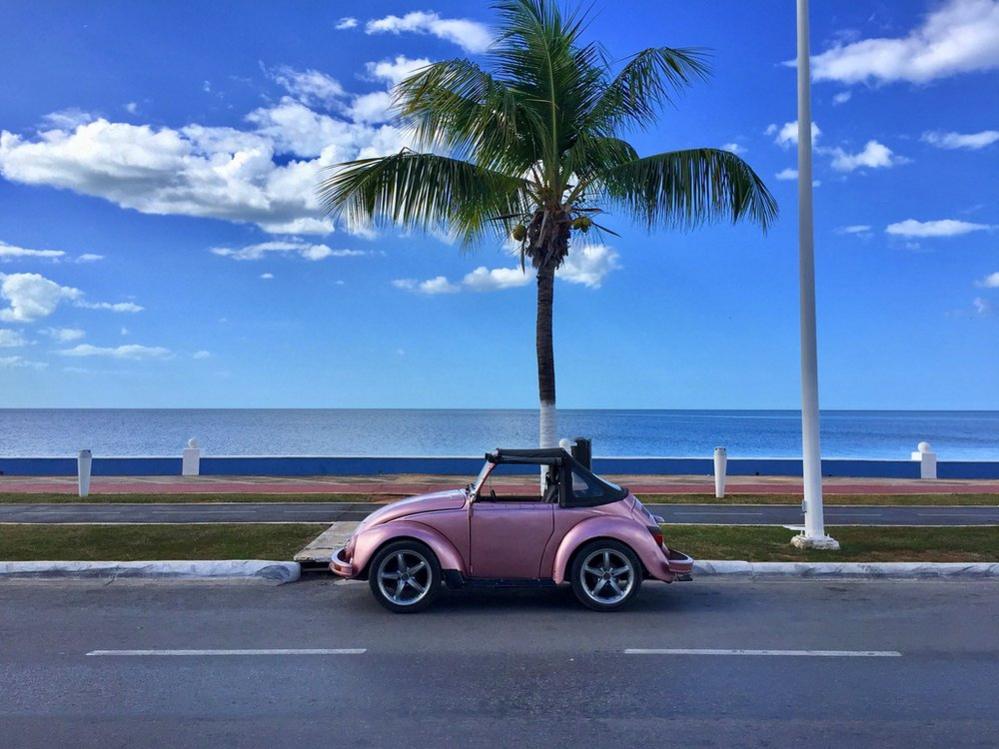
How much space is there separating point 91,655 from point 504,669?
3.22m

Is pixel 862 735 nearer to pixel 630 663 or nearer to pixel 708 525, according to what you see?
pixel 630 663

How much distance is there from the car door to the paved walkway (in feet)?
36.4

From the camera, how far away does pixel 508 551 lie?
788 cm

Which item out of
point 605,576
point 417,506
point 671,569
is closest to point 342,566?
point 417,506

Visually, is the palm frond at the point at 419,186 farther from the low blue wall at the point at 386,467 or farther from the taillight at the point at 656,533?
the low blue wall at the point at 386,467

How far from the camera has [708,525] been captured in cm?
1343

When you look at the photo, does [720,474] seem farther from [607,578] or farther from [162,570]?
[162,570]

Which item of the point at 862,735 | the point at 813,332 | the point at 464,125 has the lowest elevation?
the point at 862,735

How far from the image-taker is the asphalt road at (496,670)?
492cm

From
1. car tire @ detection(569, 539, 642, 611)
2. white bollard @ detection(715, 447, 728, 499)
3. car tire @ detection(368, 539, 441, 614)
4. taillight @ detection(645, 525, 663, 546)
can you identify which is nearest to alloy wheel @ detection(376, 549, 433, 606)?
car tire @ detection(368, 539, 441, 614)

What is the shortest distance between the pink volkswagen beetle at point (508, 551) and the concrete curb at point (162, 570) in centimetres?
197

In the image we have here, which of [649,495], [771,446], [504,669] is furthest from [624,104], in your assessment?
[771,446]

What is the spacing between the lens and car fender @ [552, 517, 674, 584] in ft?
25.7

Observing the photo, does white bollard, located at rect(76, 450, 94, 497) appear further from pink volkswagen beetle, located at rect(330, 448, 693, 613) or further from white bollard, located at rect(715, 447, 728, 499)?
white bollard, located at rect(715, 447, 728, 499)
